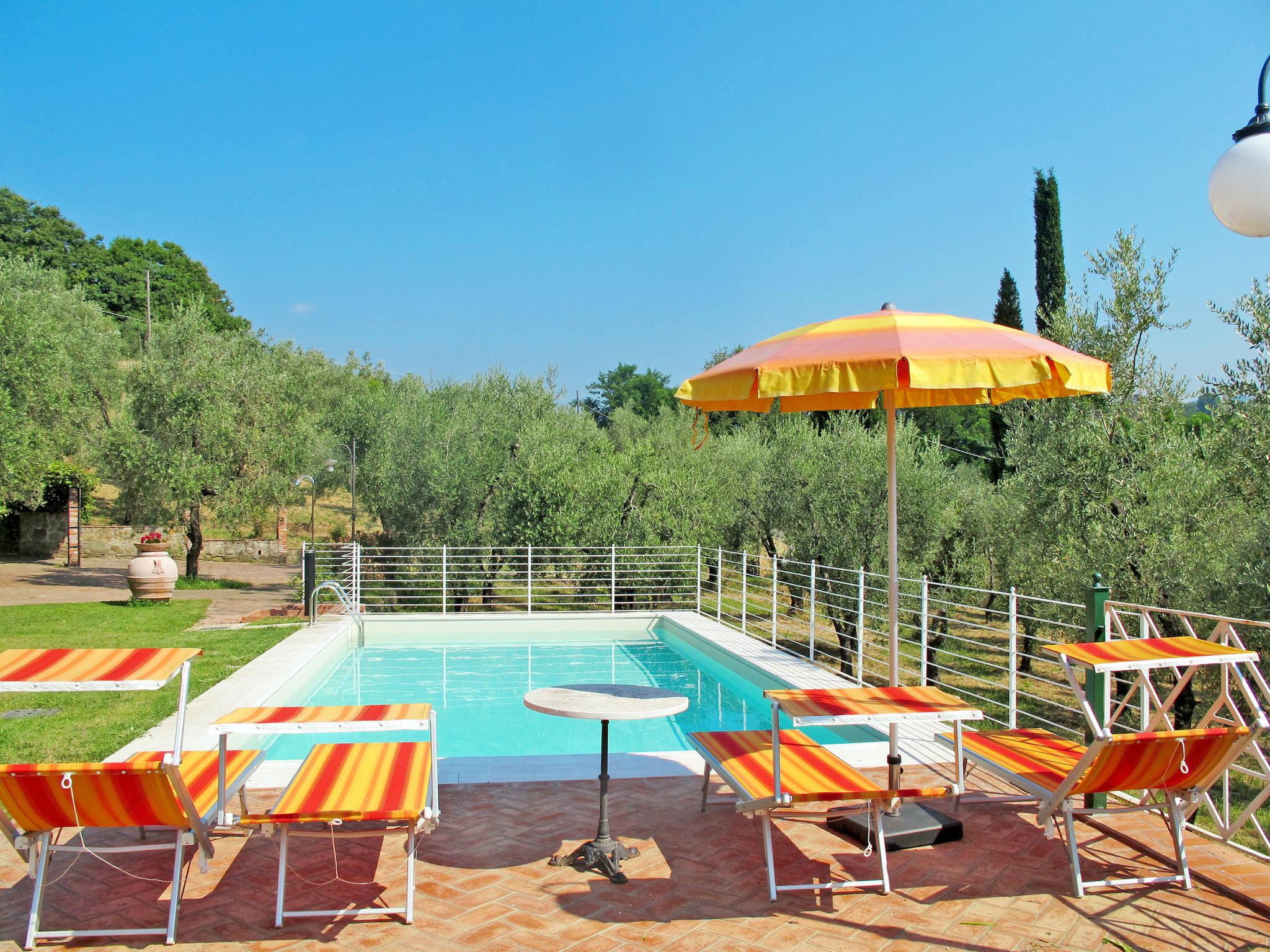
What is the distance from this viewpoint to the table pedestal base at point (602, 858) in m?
3.60

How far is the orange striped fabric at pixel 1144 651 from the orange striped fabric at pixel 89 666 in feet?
11.3

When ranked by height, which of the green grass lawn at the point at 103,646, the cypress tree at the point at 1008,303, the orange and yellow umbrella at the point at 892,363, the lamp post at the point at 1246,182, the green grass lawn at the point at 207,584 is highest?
the cypress tree at the point at 1008,303

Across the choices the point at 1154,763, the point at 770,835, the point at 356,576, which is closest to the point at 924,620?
the point at 1154,763

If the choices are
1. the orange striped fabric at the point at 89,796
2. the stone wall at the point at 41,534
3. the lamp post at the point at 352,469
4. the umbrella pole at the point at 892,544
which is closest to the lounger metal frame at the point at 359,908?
the orange striped fabric at the point at 89,796

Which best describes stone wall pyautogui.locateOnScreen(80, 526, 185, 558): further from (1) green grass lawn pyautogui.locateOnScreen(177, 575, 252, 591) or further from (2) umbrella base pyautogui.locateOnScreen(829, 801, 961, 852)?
(2) umbrella base pyautogui.locateOnScreen(829, 801, 961, 852)

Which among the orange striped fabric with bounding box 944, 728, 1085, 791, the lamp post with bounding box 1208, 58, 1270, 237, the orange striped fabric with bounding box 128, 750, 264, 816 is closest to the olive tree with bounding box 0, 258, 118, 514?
the orange striped fabric with bounding box 128, 750, 264, 816

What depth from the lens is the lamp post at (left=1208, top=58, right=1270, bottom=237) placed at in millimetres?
2541

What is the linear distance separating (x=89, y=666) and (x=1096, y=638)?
4.38 meters

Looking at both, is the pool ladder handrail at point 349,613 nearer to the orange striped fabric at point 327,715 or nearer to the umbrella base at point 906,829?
the orange striped fabric at point 327,715

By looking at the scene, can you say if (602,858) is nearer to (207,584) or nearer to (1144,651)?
(1144,651)

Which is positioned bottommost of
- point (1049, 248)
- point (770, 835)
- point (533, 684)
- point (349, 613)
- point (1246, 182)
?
point (533, 684)

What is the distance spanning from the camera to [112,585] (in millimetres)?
17547

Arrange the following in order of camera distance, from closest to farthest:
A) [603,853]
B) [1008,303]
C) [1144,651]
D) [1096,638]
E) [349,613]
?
[1144,651] → [603,853] → [1096,638] → [349,613] → [1008,303]

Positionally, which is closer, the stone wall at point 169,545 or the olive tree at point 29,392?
the olive tree at point 29,392
